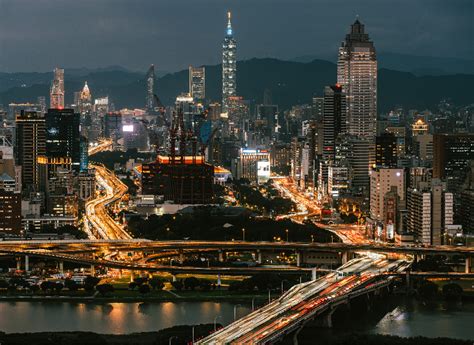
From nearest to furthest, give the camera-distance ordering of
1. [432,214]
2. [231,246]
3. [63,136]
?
[231,246], [432,214], [63,136]

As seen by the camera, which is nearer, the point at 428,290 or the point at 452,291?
the point at 452,291

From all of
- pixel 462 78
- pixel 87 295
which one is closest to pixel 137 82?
pixel 462 78

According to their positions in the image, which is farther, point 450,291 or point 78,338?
point 450,291

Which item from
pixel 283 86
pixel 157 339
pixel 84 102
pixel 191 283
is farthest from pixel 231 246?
pixel 283 86

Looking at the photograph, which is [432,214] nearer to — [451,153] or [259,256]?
[259,256]

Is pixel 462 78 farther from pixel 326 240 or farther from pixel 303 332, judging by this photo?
pixel 303 332

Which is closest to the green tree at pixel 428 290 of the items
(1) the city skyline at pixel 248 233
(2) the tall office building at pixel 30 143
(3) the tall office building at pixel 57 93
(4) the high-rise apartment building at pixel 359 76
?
(1) the city skyline at pixel 248 233
